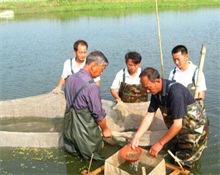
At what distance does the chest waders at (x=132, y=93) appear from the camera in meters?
5.19

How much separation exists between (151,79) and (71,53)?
9.98m

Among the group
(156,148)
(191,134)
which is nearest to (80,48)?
(156,148)

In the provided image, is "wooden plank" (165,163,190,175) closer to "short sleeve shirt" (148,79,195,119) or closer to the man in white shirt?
"short sleeve shirt" (148,79,195,119)

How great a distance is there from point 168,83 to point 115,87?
1799 mm

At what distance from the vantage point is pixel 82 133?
404 centimetres

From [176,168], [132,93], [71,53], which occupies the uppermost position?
[132,93]

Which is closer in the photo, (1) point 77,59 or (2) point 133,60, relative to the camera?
(2) point 133,60

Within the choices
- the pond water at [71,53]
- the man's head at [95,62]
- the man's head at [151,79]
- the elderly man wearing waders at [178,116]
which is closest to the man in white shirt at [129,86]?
the pond water at [71,53]

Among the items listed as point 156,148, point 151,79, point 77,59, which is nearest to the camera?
point 151,79

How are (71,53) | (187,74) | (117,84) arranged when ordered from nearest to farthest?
1. (187,74)
2. (117,84)
3. (71,53)

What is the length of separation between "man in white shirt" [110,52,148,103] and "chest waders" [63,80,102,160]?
117 centimetres

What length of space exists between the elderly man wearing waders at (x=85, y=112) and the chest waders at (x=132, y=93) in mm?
1201

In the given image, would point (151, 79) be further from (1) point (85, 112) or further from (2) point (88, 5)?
(2) point (88, 5)

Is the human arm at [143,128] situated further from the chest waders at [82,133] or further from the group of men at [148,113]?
the chest waders at [82,133]
